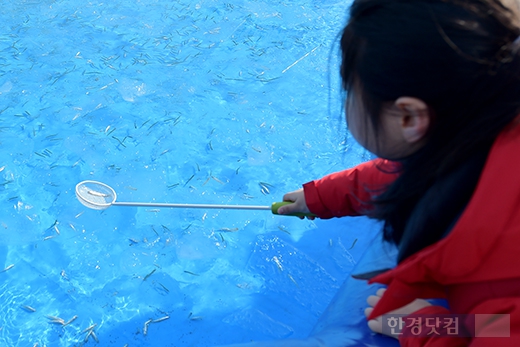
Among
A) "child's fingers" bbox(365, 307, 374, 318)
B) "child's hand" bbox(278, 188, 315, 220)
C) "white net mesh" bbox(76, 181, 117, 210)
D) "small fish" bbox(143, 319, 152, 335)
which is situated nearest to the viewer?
"child's fingers" bbox(365, 307, 374, 318)

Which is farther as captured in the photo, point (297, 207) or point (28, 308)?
point (28, 308)

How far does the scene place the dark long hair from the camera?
0.58m

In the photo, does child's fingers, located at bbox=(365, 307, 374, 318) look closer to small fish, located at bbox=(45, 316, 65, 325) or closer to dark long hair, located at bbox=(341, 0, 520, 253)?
dark long hair, located at bbox=(341, 0, 520, 253)

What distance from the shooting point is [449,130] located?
66cm

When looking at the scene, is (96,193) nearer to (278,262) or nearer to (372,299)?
(278,262)

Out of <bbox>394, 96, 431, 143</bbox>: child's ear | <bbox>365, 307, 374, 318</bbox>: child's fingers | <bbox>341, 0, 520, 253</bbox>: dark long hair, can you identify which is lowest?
<bbox>365, 307, 374, 318</bbox>: child's fingers

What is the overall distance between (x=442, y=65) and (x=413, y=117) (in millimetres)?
88

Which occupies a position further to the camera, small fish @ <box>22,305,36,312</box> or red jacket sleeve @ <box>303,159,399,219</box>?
small fish @ <box>22,305,36,312</box>

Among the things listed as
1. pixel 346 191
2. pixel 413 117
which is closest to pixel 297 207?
pixel 346 191

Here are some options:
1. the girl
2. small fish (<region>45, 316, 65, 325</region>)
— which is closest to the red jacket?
the girl

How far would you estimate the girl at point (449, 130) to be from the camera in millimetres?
588

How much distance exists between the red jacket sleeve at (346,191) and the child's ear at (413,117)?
33 cm

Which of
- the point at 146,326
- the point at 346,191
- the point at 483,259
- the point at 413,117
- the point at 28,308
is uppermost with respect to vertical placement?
the point at 413,117

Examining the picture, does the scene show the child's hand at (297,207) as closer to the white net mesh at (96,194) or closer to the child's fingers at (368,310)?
the child's fingers at (368,310)
